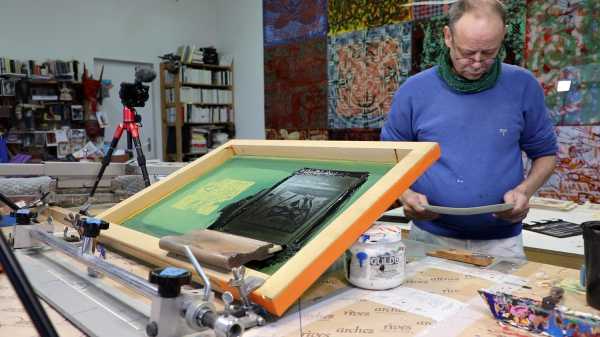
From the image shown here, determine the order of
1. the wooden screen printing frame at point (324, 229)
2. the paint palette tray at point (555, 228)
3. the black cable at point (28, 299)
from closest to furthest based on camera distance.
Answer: the black cable at point (28, 299) < the wooden screen printing frame at point (324, 229) < the paint palette tray at point (555, 228)

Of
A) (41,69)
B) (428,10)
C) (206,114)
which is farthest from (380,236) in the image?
(206,114)

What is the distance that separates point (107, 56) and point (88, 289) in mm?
5692

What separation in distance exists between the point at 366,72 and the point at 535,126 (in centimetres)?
378

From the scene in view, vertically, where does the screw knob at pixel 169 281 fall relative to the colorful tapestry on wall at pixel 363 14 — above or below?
below

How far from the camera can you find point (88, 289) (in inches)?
32.3

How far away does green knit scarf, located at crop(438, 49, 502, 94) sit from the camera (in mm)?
1334

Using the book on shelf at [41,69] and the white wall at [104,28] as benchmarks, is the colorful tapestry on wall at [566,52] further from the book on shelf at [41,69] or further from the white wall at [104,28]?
the book on shelf at [41,69]

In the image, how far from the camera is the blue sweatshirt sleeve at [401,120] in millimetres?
1426

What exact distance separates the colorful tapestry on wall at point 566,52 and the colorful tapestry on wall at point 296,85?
2.32 metres

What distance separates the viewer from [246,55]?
6469mm

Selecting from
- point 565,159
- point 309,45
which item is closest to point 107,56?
point 309,45

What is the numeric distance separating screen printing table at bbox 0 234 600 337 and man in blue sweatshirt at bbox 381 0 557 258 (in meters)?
0.39

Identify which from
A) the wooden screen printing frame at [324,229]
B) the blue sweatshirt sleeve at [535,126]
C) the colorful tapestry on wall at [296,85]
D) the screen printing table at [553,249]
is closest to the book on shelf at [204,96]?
the colorful tapestry on wall at [296,85]

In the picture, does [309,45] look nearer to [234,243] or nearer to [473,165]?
[473,165]
